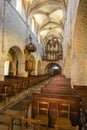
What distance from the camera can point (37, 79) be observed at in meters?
18.6

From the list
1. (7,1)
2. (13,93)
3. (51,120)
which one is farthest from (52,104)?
(7,1)

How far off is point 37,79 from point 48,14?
441 inches

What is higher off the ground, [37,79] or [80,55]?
[80,55]

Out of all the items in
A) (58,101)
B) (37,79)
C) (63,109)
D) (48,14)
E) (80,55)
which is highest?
(48,14)

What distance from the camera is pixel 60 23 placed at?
2688 centimetres

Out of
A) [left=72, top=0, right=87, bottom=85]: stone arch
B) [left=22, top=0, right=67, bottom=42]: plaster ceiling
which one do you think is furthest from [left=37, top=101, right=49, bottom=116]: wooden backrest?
[left=22, top=0, right=67, bottom=42]: plaster ceiling

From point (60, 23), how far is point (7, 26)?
1495cm

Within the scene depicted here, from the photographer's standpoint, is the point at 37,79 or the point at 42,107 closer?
the point at 42,107

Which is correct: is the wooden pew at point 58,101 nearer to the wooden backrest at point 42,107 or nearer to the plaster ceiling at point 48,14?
the wooden backrest at point 42,107

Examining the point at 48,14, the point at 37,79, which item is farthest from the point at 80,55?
the point at 48,14

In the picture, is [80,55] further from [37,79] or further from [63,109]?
[37,79]

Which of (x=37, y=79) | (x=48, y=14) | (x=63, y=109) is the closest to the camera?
(x=63, y=109)

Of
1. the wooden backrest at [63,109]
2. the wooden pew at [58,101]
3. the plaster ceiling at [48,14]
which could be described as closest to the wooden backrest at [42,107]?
the wooden pew at [58,101]

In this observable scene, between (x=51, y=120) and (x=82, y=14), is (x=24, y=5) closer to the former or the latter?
(x=82, y=14)
